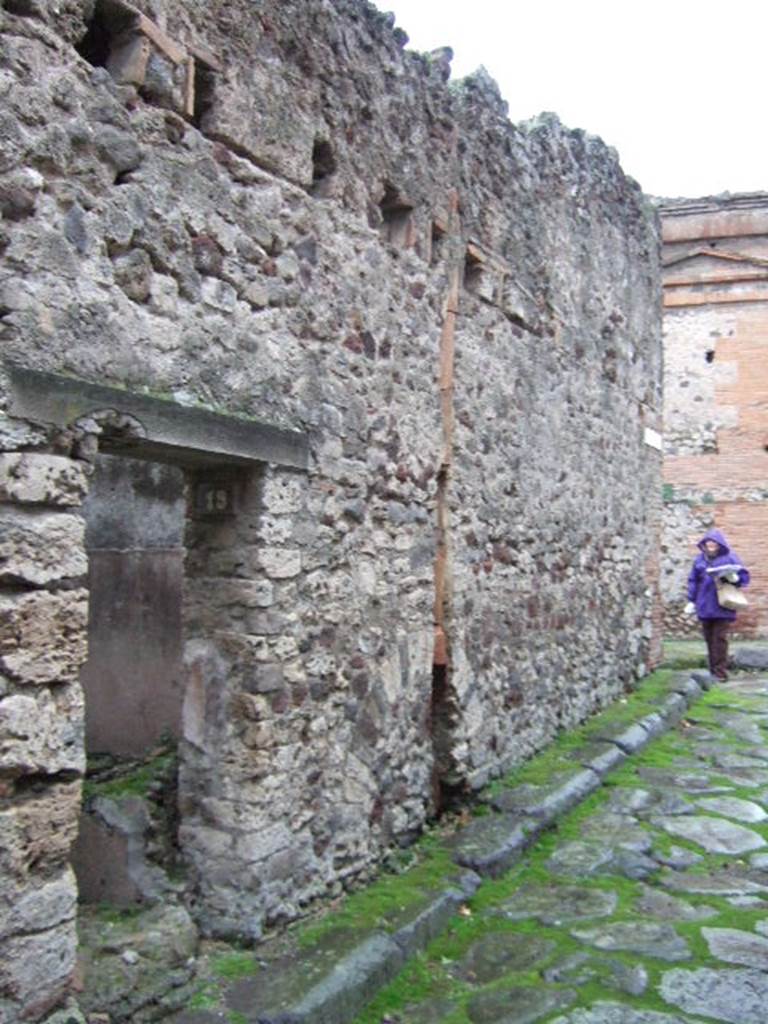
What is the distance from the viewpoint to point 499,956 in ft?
13.1

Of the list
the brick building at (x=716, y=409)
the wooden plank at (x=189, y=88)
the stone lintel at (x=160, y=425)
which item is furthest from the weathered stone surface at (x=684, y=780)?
the brick building at (x=716, y=409)

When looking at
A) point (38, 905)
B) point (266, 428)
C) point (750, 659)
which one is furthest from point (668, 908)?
point (750, 659)

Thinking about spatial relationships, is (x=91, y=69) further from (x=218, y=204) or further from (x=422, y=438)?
(x=422, y=438)

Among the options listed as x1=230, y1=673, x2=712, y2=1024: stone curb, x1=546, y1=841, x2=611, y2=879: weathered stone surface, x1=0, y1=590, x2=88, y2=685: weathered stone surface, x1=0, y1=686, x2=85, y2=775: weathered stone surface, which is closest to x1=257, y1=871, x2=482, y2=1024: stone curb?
x1=230, y1=673, x2=712, y2=1024: stone curb

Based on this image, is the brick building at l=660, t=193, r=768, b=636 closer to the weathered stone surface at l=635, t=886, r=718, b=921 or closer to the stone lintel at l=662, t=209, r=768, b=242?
the stone lintel at l=662, t=209, r=768, b=242

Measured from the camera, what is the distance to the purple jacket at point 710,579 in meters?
10.5

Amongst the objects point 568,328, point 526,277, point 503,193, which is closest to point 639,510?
point 568,328

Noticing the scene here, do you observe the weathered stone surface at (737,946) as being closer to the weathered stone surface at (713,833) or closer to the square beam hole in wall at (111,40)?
the weathered stone surface at (713,833)

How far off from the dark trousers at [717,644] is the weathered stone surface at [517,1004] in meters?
7.50

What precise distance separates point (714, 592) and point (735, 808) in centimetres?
481

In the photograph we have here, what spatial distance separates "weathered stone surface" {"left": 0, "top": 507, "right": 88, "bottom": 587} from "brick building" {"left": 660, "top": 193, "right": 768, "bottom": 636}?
40.9ft

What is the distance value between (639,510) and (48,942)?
24.4 ft

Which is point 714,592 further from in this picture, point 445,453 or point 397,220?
point 397,220

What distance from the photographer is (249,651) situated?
12.5 ft
